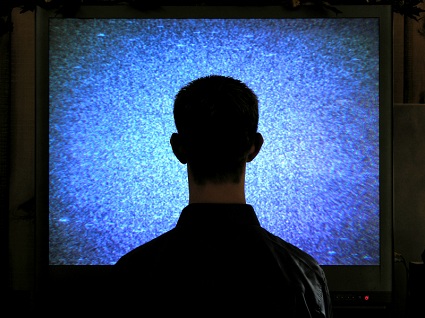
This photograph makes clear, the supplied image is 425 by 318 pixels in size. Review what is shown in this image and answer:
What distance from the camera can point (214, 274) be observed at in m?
1.10

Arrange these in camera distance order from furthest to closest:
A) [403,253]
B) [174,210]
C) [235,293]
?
[403,253] < [174,210] < [235,293]

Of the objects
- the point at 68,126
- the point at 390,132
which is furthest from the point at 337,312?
the point at 68,126

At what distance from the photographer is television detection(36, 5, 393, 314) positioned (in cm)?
182

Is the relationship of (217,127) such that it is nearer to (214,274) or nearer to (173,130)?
(214,274)

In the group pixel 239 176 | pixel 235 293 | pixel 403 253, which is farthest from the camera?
pixel 403 253

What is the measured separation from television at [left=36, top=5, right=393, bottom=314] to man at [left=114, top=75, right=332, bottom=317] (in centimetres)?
60

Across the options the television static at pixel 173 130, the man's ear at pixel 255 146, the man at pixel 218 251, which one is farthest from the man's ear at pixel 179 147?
the television static at pixel 173 130

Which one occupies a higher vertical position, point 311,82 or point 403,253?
point 311,82

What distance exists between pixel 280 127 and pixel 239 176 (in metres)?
0.65

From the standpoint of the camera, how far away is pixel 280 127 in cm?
183

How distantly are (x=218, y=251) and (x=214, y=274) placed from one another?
0.04 m

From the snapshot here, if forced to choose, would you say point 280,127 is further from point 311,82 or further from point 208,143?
point 208,143

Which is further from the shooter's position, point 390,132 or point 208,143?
point 390,132

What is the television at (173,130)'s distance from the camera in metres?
1.82
